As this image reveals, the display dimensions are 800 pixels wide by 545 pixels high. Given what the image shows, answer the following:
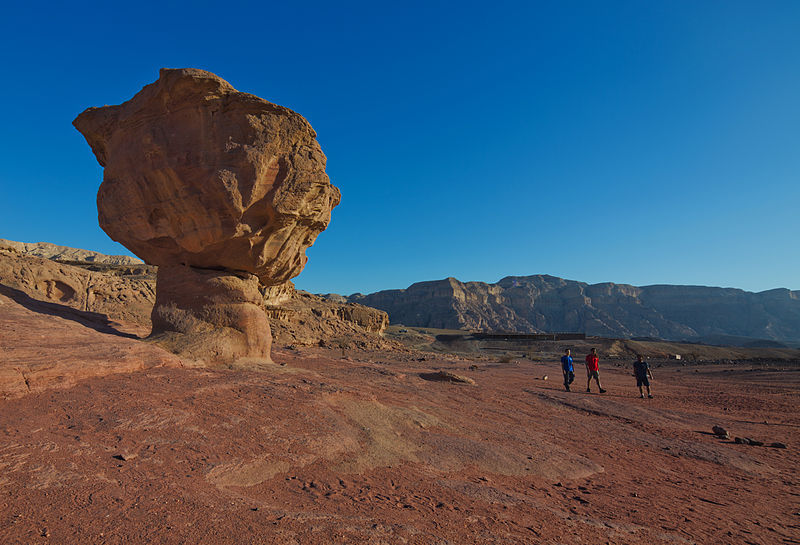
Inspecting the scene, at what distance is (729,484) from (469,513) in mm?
4356

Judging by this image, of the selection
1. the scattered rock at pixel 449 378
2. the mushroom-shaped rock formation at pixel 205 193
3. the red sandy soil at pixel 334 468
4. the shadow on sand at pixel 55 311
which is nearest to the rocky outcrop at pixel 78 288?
the shadow on sand at pixel 55 311

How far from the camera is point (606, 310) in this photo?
122438 millimetres

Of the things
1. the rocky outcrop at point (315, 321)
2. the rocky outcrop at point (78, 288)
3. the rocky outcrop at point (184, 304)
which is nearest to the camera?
the rocky outcrop at point (184, 304)

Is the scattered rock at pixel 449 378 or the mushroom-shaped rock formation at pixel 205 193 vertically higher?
the mushroom-shaped rock formation at pixel 205 193

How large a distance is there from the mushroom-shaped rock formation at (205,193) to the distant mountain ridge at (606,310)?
3916 inches

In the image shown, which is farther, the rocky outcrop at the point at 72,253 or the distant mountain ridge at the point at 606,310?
the distant mountain ridge at the point at 606,310

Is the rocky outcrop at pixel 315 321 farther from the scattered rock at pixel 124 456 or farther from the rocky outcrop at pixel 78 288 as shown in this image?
the scattered rock at pixel 124 456

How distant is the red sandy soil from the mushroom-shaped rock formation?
216cm

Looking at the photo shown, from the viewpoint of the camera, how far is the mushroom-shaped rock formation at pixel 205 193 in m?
10.3

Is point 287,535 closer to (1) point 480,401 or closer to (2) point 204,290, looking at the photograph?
(1) point 480,401

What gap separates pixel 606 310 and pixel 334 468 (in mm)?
135260

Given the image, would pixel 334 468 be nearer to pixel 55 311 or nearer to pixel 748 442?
pixel 748 442

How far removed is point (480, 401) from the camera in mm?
10227

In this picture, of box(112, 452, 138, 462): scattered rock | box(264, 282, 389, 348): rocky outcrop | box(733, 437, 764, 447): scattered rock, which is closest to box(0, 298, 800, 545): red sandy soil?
box(112, 452, 138, 462): scattered rock
